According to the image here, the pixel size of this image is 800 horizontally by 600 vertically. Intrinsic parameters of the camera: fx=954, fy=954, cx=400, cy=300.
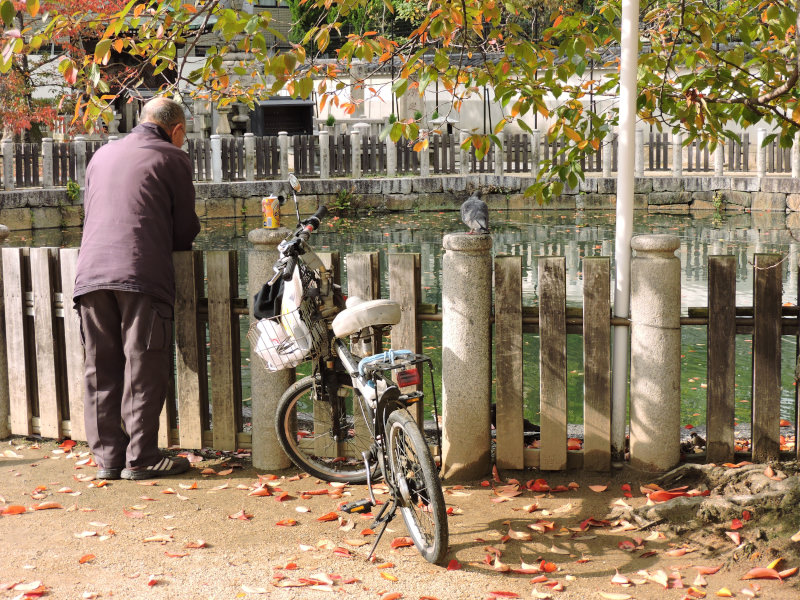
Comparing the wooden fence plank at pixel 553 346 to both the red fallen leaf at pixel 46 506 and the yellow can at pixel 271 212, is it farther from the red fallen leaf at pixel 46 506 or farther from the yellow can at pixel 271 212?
the red fallen leaf at pixel 46 506

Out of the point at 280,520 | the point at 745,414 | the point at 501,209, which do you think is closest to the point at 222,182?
the point at 501,209

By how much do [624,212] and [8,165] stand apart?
59.2 ft

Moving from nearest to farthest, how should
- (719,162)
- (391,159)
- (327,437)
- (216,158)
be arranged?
1. (327,437)
2. (216,158)
3. (719,162)
4. (391,159)

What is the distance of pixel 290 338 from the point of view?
14.2ft

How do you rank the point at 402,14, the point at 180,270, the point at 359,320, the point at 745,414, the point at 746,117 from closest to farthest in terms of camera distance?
the point at 359,320 < the point at 180,270 < the point at 746,117 < the point at 745,414 < the point at 402,14

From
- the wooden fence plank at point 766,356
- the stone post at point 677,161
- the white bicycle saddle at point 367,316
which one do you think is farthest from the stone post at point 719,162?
the white bicycle saddle at point 367,316

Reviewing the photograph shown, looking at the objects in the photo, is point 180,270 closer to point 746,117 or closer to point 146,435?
point 146,435

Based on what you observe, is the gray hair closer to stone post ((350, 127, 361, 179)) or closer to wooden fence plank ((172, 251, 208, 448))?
wooden fence plank ((172, 251, 208, 448))

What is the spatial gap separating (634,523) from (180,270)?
253cm

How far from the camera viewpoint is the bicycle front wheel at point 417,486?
3498mm

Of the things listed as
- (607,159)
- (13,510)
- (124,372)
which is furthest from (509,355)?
(607,159)

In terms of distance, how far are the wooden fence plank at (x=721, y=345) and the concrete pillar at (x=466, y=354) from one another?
102 cm

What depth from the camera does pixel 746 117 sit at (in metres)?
5.20

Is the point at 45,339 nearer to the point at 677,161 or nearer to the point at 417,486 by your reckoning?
the point at 417,486
